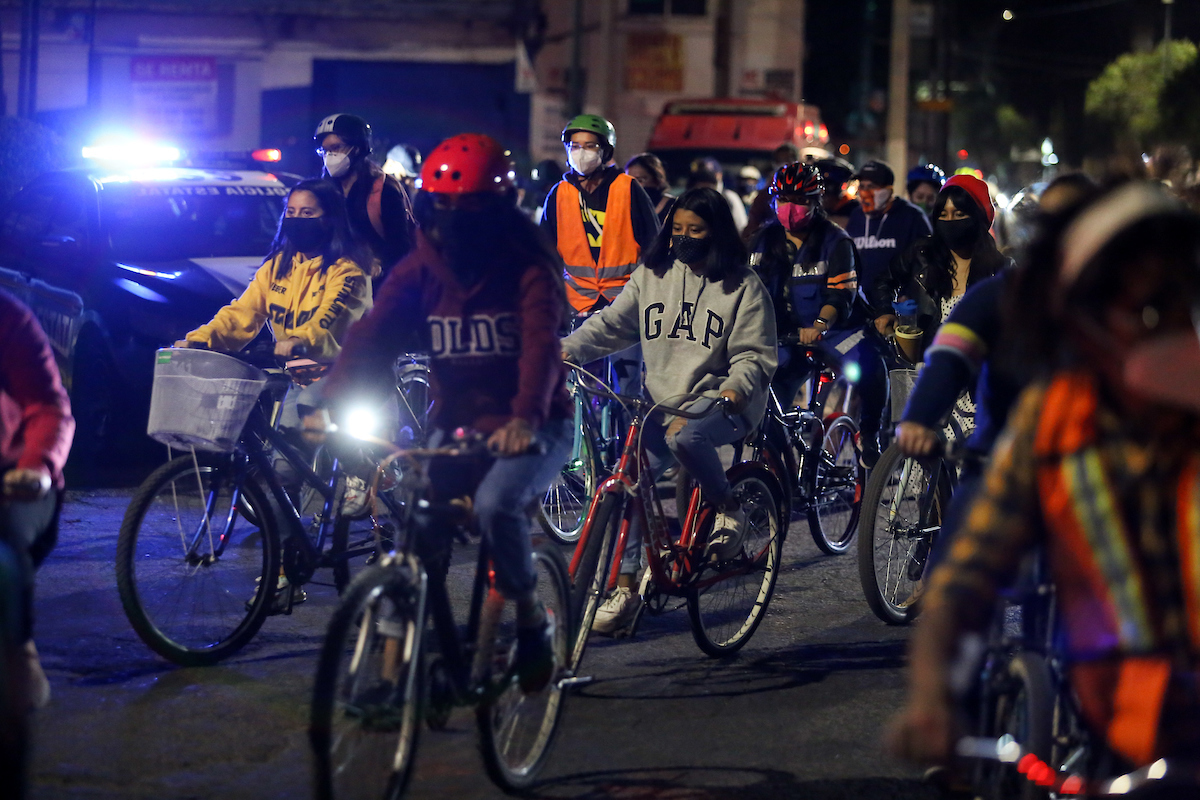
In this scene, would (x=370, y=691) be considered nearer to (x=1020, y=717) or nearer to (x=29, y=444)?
(x=29, y=444)

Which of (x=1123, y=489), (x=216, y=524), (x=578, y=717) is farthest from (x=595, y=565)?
(x=1123, y=489)

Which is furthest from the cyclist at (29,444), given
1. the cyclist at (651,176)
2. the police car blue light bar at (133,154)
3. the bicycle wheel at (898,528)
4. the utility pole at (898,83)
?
the utility pole at (898,83)

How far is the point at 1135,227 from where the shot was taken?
2.45m

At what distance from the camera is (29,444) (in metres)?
3.56

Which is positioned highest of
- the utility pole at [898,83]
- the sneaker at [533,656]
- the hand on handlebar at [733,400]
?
the utility pole at [898,83]

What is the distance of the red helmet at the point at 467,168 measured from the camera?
4.37 metres

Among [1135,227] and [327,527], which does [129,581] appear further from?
[1135,227]

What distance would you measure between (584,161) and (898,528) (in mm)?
2907

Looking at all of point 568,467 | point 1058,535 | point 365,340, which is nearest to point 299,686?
point 365,340

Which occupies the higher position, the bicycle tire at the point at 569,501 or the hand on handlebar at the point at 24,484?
the hand on handlebar at the point at 24,484

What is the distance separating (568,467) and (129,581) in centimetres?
302

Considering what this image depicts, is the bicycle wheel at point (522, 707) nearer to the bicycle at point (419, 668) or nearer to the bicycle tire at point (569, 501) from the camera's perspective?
the bicycle at point (419, 668)

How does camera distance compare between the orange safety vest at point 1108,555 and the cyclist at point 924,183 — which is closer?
the orange safety vest at point 1108,555

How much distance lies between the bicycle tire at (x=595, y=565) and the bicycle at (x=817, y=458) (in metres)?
1.86
